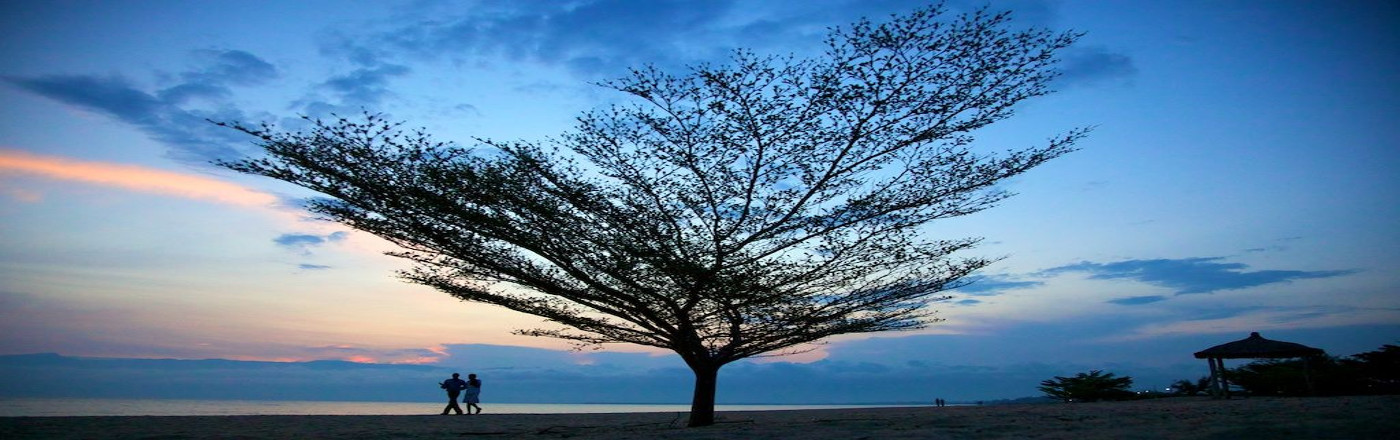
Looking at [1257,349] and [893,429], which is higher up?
[1257,349]

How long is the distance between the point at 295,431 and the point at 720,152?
366 inches

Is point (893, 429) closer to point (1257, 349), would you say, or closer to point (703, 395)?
point (703, 395)

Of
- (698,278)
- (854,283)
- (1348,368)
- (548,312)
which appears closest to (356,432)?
(548,312)

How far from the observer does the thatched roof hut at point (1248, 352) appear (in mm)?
19172

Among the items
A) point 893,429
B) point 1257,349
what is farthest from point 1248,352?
point 893,429

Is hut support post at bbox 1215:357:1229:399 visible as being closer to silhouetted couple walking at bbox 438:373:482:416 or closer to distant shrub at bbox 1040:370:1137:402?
distant shrub at bbox 1040:370:1137:402

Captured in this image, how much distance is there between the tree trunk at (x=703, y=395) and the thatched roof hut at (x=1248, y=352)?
1597cm

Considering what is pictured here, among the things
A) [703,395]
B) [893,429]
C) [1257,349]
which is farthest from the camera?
[1257,349]

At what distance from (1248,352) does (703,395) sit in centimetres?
1647

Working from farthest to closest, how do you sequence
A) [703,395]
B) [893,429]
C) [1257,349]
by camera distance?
[1257,349] < [703,395] < [893,429]

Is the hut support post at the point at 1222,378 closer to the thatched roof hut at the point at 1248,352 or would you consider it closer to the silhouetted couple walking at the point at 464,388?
the thatched roof hut at the point at 1248,352

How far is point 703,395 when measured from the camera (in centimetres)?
1294

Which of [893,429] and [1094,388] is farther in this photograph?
[1094,388]

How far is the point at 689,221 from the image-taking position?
11695 millimetres
